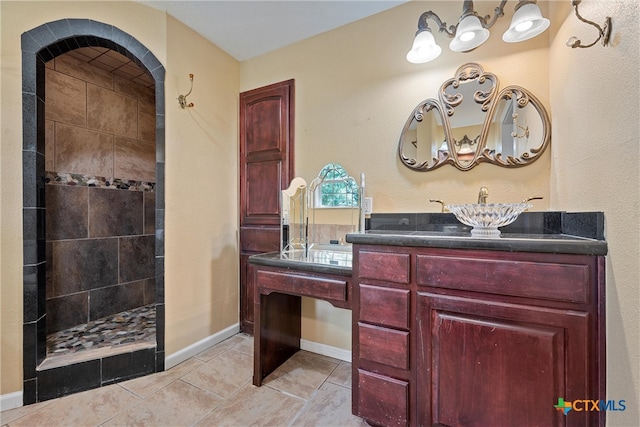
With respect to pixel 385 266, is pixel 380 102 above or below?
above

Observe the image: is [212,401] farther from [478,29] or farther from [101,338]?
[478,29]

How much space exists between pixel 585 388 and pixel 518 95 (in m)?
1.41

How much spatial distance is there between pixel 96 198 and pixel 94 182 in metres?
0.15

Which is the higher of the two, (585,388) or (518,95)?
(518,95)

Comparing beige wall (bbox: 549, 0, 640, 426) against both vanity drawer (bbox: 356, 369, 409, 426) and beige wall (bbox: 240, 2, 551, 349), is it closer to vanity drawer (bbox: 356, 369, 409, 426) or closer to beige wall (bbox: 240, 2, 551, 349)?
beige wall (bbox: 240, 2, 551, 349)

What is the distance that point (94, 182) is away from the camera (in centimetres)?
234

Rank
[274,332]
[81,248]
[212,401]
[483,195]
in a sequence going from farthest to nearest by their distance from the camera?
[81,248] → [274,332] → [212,401] → [483,195]

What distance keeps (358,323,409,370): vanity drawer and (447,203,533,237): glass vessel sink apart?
0.60 m

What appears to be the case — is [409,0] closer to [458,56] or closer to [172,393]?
[458,56]

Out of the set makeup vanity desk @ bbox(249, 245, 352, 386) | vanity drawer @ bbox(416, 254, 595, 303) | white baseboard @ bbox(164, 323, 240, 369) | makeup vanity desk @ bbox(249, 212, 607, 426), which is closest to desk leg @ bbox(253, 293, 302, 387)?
makeup vanity desk @ bbox(249, 245, 352, 386)

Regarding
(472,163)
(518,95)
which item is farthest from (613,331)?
(518,95)

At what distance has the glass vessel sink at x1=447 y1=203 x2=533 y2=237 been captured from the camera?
1.15 metres

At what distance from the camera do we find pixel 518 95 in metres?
1.44

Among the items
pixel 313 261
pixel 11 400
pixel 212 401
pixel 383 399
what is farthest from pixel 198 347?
pixel 383 399
